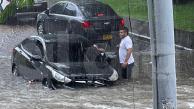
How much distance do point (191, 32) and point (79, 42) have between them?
5.86 meters

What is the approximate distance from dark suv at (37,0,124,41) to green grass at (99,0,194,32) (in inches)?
16.3

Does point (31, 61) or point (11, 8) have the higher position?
point (11, 8)

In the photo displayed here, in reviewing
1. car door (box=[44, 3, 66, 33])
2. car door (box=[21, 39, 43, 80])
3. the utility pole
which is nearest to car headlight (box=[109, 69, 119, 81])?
car door (box=[21, 39, 43, 80])

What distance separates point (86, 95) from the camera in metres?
11.1

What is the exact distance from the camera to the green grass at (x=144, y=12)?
1859cm

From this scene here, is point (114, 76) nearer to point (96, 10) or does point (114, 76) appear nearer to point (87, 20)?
point (87, 20)

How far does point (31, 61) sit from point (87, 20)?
5218 mm

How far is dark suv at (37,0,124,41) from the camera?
17734mm

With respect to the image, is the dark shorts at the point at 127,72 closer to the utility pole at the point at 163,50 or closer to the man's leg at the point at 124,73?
the man's leg at the point at 124,73

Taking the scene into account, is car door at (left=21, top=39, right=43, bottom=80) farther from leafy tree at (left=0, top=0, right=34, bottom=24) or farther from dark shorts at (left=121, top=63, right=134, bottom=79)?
leafy tree at (left=0, top=0, right=34, bottom=24)

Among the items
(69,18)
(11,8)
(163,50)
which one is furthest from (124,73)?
(163,50)

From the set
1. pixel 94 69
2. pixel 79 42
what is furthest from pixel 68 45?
pixel 94 69

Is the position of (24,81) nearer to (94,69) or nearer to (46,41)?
(46,41)

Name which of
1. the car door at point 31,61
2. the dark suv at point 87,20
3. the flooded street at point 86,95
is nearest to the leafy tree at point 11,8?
the flooded street at point 86,95
